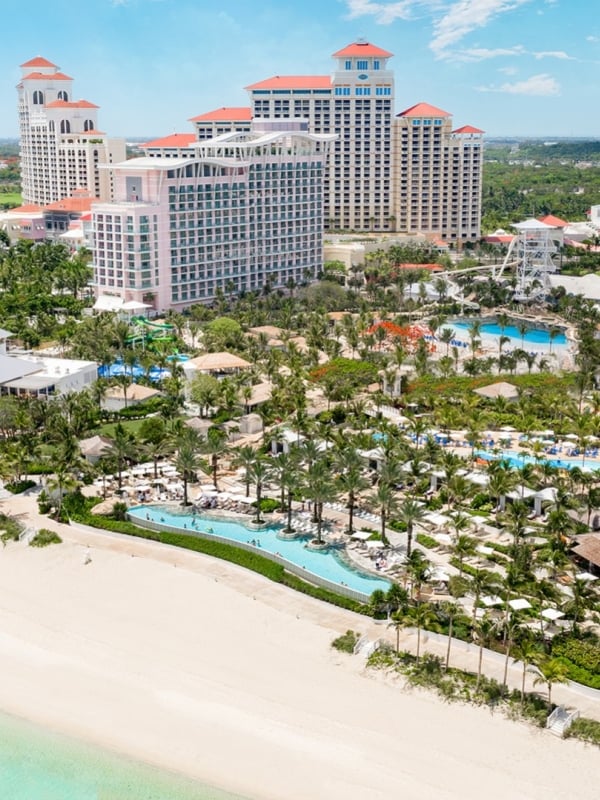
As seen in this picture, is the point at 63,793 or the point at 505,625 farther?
the point at 505,625

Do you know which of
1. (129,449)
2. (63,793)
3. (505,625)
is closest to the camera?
(63,793)

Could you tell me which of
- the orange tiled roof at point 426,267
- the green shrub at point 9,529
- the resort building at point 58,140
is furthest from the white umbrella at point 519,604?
the resort building at point 58,140

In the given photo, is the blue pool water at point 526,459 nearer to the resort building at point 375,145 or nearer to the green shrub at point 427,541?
→ the green shrub at point 427,541

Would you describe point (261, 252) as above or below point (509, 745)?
above

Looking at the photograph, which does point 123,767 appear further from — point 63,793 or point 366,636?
point 366,636

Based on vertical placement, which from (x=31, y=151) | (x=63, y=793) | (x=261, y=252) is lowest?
(x=63, y=793)

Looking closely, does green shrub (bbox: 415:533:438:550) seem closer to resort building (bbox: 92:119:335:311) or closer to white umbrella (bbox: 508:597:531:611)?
white umbrella (bbox: 508:597:531:611)

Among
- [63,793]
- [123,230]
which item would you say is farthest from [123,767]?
[123,230]

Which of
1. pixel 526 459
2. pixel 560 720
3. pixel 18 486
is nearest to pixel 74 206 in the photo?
pixel 18 486
